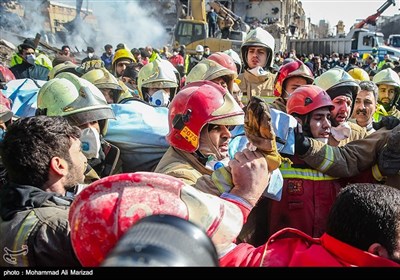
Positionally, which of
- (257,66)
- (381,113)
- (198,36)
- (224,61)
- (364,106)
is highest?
(198,36)

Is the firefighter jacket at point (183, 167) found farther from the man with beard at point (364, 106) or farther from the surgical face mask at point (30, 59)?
the surgical face mask at point (30, 59)

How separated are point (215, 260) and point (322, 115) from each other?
2.32 metres

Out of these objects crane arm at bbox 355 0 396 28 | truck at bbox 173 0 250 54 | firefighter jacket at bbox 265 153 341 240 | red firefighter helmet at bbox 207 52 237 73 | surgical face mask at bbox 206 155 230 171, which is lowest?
firefighter jacket at bbox 265 153 341 240

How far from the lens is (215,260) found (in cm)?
94

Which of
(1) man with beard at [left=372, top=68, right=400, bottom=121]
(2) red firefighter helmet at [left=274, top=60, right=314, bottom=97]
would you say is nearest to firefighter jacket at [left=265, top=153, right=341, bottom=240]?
(2) red firefighter helmet at [left=274, top=60, right=314, bottom=97]

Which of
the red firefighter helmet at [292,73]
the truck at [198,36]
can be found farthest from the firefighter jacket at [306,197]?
the truck at [198,36]

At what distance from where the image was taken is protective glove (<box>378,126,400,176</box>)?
102 inches

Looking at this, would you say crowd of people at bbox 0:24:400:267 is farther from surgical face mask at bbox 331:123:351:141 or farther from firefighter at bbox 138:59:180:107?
firefighter at bbox 138:59:180:107

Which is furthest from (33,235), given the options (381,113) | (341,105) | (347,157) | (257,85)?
(381,113)

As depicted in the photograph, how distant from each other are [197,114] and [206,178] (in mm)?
519

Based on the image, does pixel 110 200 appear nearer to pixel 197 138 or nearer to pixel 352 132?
pixel 197 138

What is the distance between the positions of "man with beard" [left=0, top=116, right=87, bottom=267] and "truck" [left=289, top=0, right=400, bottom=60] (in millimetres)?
26456

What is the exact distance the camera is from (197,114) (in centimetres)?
250

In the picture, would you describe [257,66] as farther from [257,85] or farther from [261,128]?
[261,128]
